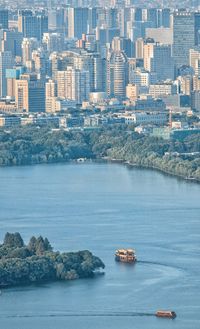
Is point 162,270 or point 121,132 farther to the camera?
point 121,132

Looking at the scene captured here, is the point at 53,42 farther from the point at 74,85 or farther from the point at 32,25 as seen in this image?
the point at 74,85

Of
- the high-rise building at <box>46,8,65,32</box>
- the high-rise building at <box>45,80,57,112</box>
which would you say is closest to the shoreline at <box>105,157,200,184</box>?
the high-rise building at <box>45,80,57,112</box>

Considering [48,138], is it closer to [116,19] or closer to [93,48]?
[93,48]

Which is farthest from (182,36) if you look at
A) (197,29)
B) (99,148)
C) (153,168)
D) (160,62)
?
(153,168)

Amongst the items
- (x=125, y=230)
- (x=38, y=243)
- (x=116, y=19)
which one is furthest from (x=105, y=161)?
(x=116, y=19)

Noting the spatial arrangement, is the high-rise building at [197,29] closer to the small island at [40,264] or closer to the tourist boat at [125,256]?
the tourist boat at [125,256]

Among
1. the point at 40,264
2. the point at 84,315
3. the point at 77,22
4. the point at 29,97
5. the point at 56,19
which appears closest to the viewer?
the point at 84,315

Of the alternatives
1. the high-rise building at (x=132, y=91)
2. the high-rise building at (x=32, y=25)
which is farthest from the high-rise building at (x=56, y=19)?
the high-rise building at (x=132, y=91)
